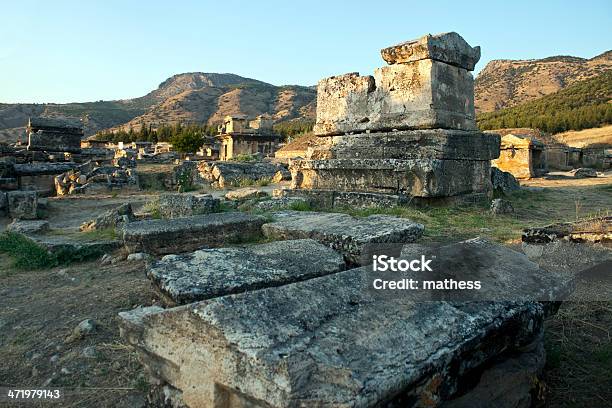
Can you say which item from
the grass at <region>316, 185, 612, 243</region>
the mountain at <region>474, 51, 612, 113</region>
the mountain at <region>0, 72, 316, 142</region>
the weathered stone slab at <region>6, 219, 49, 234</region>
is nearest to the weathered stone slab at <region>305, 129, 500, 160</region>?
the grass at <region>316, 185, 612, 243</region>

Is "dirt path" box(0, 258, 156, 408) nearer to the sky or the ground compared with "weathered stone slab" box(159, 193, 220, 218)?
nearer to the ground

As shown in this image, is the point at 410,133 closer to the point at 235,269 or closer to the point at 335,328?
the point at 235,269

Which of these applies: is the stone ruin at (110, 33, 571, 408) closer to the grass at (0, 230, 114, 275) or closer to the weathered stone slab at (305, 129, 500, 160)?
the grass at (0, 230, 114, 275)

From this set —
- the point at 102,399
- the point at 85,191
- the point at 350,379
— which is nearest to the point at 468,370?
the point at 350,379

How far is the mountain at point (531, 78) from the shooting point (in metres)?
56.2

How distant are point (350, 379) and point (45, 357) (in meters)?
1.89

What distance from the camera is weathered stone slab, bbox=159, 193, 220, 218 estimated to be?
576 centimetres

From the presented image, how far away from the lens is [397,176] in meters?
5.78

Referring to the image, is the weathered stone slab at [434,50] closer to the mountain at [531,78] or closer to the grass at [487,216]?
the grass at [487,216]

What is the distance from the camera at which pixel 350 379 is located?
123cm

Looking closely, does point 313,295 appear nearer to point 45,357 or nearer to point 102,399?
point 102,399

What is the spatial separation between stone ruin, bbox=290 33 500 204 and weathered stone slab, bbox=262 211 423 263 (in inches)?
90.3

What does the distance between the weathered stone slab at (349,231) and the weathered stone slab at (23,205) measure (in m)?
6.90

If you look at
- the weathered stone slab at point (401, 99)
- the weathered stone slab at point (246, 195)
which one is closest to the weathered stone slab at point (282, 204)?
the weathered stone slab at point (246, 195)
